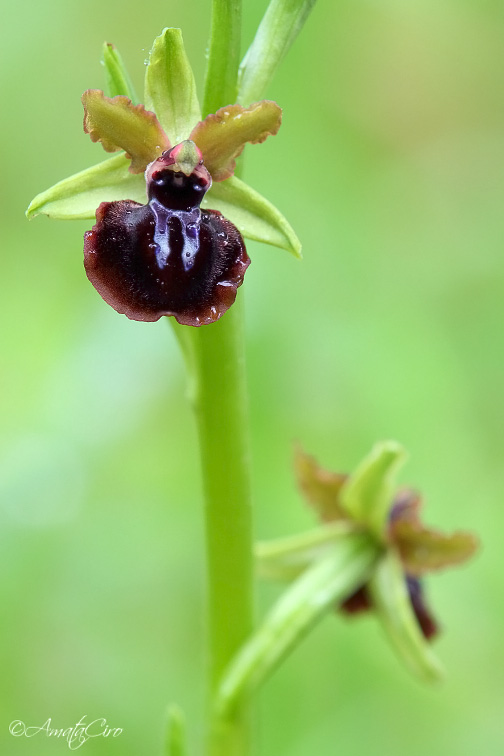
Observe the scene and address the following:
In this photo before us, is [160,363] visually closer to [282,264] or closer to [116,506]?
[116,506]

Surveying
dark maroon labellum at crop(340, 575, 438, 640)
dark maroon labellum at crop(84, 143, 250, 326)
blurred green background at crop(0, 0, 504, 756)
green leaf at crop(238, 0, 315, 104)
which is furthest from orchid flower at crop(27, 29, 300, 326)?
blurred green background at crop(0, 0, 504, 756)

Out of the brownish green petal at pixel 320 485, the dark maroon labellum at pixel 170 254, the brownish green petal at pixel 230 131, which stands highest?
the brownish green petal at pixel 230 131

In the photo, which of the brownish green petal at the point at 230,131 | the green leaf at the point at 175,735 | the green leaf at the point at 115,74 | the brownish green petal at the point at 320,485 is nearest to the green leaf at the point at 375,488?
the brownish green petal at the point at 320,485

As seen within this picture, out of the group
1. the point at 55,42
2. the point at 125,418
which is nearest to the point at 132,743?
the point at 125,418

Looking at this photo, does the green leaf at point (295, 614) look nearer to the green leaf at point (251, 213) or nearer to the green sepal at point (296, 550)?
the green sepal at point (296, 550)

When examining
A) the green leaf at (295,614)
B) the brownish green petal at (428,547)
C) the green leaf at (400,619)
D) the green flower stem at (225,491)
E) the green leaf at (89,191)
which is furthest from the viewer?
the brownish green petal at (428,547)

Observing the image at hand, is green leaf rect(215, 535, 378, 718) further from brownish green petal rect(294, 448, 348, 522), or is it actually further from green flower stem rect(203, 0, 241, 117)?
green flower stem rect(203, 0, 241, 117)

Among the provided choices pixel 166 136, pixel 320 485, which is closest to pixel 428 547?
pixel 320 485
